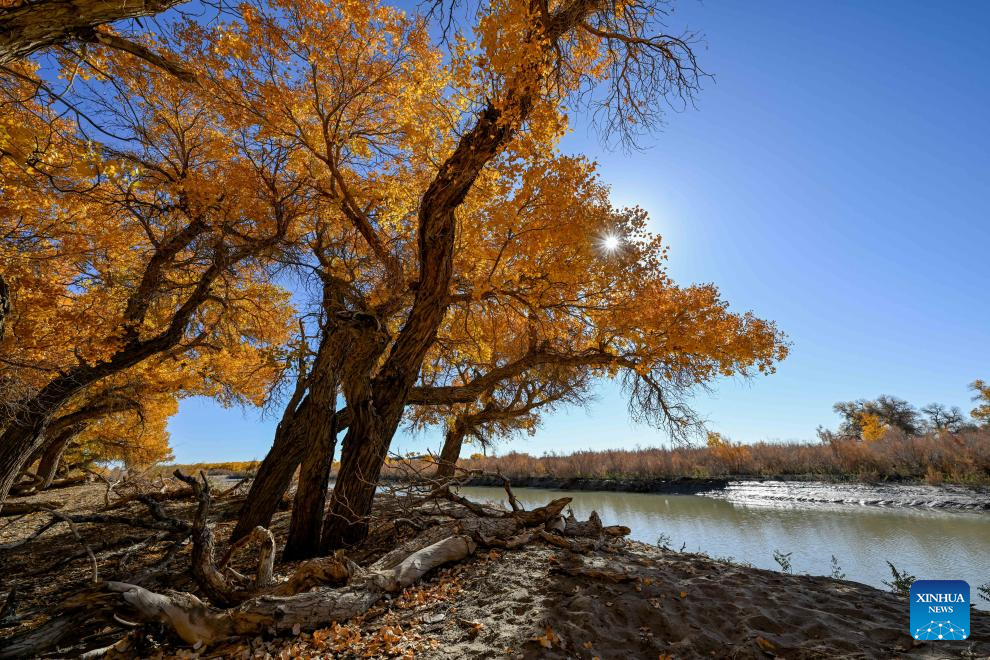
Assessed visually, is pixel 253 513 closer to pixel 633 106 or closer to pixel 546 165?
pixel 546 165

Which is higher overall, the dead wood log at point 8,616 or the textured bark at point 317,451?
the textured bark at point 317,451

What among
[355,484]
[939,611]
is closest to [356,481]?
[355,484]

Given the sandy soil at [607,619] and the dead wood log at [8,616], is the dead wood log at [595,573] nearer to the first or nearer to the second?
the sandy soil at [607,619]

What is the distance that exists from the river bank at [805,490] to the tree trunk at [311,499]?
3431 mm

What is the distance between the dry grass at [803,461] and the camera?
15289mm

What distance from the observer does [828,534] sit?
926 centimetres

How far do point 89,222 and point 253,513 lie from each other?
5.88m

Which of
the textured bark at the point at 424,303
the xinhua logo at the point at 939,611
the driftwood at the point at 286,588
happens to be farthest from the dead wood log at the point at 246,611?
the xinhua logo at the point at 939,611

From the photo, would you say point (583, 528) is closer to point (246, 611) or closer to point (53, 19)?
point (246, 611)

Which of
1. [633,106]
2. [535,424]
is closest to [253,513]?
[633,106]

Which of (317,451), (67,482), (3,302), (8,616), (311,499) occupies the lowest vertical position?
(67,482)

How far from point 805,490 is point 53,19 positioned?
854 inches

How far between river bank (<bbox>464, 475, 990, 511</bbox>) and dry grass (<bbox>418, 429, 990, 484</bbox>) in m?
0.70

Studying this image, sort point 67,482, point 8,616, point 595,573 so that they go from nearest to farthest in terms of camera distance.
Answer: point 595,573, point 8,616, point 67,482
